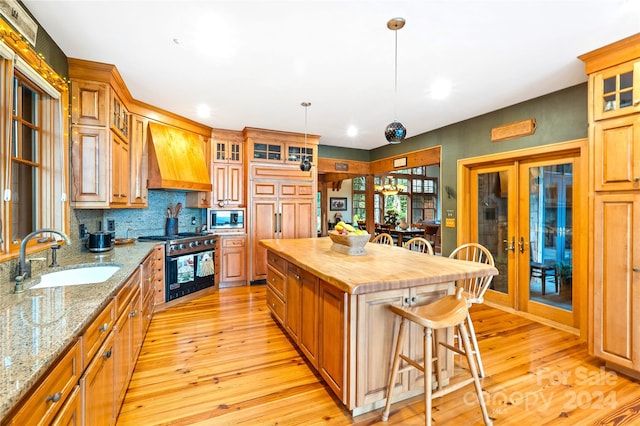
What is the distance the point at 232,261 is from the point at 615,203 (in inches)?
190

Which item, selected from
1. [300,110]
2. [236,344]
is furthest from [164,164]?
[236,344]

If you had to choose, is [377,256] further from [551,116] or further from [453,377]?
[551,116]

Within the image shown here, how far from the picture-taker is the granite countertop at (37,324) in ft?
2.81

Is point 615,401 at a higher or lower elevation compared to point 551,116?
lower

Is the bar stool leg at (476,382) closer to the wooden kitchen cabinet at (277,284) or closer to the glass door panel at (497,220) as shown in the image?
the wooden kitchen cabinet at (277,284)

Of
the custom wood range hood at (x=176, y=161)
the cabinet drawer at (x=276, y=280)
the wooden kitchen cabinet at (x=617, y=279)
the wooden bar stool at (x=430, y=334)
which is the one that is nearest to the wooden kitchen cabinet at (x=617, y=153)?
the wooden kitchen cabinet at (x=617, y=279)

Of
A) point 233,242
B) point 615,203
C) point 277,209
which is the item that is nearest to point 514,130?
point 615,203

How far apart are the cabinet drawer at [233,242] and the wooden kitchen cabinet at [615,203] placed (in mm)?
4518

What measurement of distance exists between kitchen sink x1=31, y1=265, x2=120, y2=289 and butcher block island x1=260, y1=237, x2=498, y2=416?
1467mm

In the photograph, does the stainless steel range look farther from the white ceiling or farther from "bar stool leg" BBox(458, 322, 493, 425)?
"bar stool leg" BBox(458, 322, 493, 425)

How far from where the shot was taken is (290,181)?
557 cm

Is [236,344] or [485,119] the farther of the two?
[485,119]

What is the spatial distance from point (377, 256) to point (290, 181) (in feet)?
10.3

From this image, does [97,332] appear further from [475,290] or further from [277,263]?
[475,290]
